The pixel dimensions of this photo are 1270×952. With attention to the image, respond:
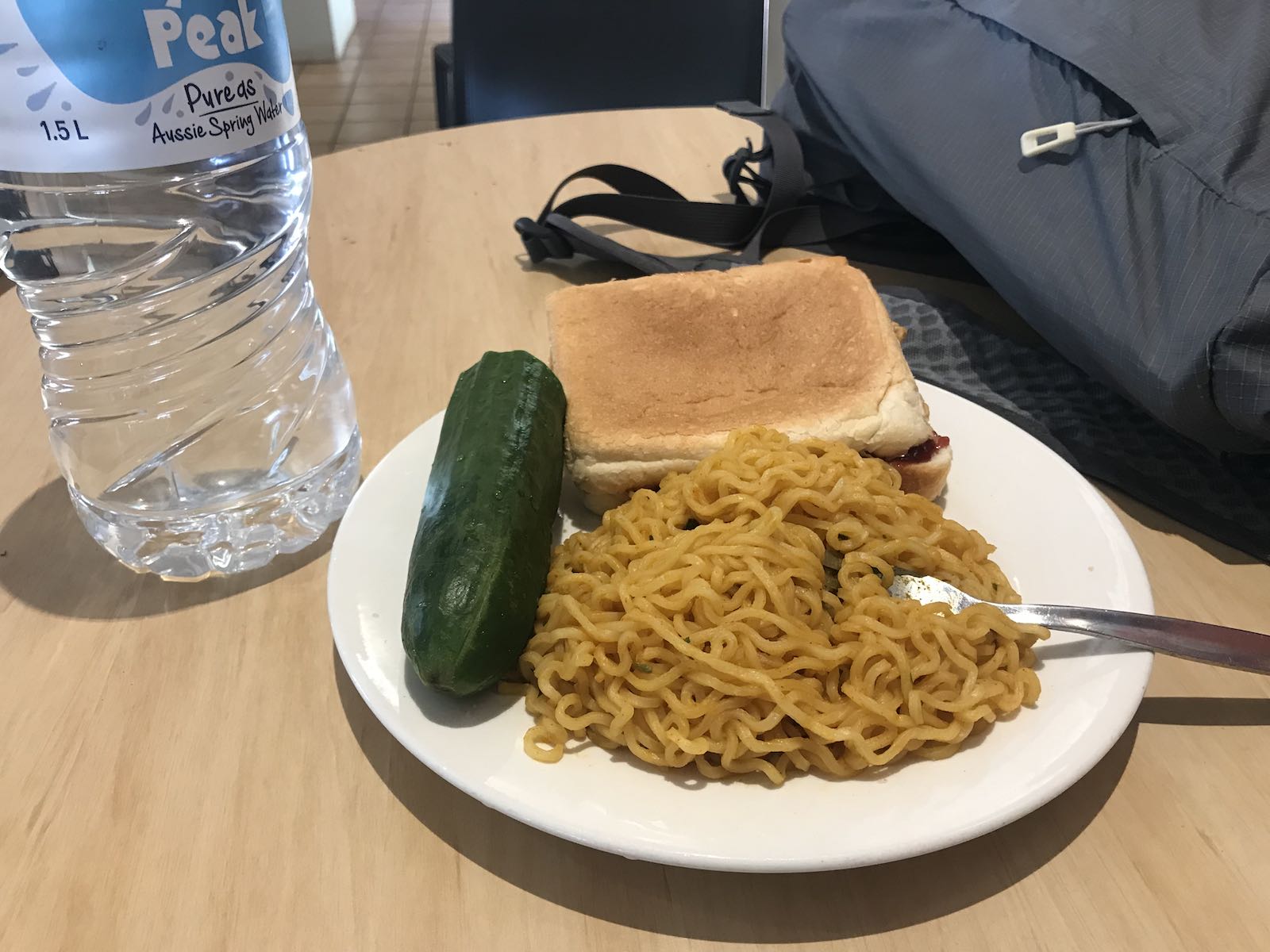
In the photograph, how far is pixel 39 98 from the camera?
78 cm

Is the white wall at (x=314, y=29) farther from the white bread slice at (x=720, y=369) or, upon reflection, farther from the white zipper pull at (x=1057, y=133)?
the white zipper pull at (x=1057, y=133)

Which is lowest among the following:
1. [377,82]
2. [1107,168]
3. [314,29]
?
[377,82]

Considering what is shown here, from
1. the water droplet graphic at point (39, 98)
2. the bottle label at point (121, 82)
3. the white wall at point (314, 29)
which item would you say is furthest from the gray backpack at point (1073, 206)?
the white wall at point (314, 29)

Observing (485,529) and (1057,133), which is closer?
(485,529)

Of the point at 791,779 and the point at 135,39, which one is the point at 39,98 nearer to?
the point at 135,39

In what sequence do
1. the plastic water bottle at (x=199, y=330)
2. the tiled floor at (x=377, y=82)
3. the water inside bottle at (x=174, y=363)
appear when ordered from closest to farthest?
the plastic water bottle at (x=199, y=330) < the water inside bottle at (x=174, y=363) < the tiled floor at (x=377, y=82)

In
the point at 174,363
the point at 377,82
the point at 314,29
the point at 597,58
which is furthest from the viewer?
the point at 314,29

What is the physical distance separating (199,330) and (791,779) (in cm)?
85

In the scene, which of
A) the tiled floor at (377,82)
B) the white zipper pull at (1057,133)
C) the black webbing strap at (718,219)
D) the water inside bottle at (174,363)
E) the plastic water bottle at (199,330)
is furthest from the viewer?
the tiled floor at (377,82)

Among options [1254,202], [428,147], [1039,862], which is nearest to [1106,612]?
[1039,862]

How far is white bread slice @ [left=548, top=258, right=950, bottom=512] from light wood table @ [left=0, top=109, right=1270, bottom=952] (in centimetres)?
35

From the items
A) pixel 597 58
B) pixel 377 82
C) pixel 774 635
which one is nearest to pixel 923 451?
pixel 774 635

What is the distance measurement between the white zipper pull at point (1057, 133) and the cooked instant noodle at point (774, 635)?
24.1 inches

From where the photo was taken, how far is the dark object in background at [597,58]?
91.1 inches
